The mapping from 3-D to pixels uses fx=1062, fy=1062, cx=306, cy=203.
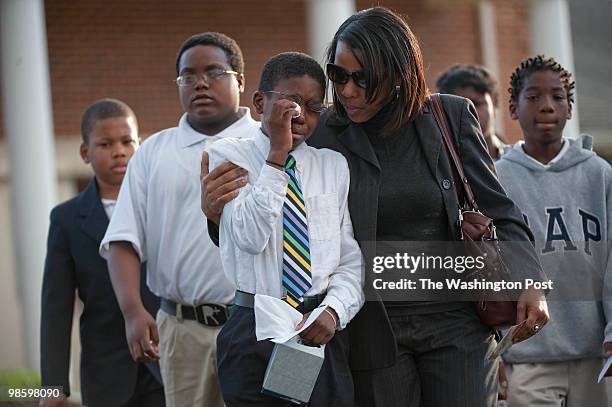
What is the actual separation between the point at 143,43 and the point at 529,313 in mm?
9073

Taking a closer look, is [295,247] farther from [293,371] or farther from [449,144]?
[449,144]

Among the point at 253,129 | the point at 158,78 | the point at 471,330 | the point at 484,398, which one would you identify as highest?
the point at 158,78

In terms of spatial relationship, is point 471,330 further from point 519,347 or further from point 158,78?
point 158,78

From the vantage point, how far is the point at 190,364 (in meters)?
5.09

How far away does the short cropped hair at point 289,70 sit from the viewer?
3.79 meters

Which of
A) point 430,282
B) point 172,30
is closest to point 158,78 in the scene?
point 172,30

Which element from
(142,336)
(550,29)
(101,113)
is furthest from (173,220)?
(550,29)

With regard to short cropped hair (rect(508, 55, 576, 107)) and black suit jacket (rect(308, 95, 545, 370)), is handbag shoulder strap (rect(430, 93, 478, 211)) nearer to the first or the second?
black suit jacket (rect(308, 95, 545, 370))

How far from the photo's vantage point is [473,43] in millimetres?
13125

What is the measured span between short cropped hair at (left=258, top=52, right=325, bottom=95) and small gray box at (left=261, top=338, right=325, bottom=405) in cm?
95

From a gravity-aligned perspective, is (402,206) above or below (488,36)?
below

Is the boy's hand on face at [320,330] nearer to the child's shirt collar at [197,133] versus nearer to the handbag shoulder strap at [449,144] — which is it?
the handbag shoulder strap at [449,144]

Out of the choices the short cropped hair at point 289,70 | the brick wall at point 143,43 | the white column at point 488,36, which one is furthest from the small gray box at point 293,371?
the white column at point 488,36

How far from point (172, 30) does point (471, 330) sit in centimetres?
899
